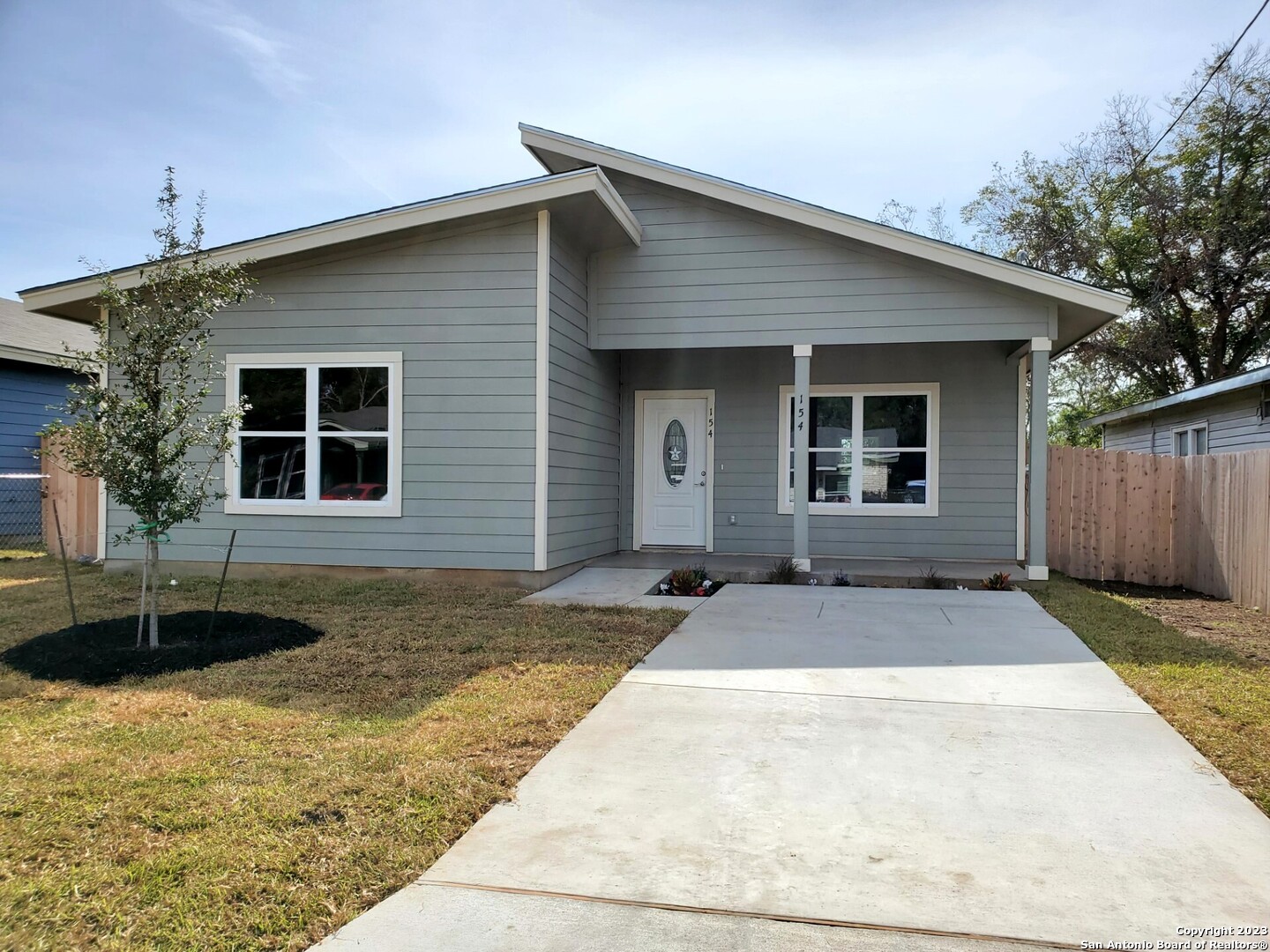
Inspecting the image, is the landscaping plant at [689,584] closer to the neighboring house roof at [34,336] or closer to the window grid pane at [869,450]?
the window grid pane at [869,450]

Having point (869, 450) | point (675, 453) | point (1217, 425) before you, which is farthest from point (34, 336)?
point (1217, 425)

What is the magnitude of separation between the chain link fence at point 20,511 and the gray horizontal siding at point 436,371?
623cm

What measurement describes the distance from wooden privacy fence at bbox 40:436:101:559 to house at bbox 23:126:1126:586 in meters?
2.31

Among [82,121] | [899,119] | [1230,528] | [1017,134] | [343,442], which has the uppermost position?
[1017,134]

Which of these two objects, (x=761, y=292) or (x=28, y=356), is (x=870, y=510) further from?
(x=28, y=356)

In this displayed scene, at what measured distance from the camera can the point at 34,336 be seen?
13.9 metres

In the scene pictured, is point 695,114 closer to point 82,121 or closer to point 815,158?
point 815,158

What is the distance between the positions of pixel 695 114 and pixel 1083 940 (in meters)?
12.9

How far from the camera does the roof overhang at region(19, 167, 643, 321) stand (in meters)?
7.68

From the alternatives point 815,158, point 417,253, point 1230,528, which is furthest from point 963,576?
point 815,158

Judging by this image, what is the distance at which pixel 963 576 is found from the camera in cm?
876

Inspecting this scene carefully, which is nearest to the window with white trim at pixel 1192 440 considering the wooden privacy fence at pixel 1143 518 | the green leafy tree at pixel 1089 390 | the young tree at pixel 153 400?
the wooden privacy fence at pixel 1143 518

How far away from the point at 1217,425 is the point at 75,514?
1627cm

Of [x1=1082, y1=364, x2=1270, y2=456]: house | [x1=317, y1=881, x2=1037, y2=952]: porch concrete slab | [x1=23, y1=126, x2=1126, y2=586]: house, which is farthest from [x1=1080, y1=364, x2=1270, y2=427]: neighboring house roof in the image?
[x1=317, y1=881, x2=1037, y2=952]: porch concrete slab
